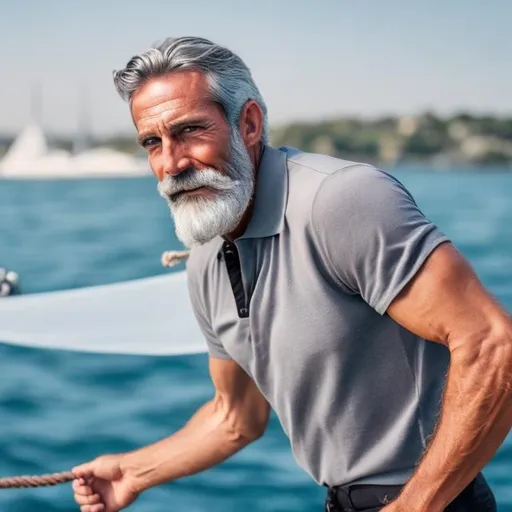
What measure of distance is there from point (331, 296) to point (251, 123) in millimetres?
324

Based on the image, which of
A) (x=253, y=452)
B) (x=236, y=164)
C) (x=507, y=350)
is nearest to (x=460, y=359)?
(x=507, y=350)

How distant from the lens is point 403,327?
1.70 m

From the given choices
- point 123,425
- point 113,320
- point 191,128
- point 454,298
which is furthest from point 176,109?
point 123,425

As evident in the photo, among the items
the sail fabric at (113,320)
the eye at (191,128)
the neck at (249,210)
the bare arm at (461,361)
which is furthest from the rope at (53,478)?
the sail fabric at (113,320)

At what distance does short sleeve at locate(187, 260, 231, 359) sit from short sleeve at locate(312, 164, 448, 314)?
0.37 m

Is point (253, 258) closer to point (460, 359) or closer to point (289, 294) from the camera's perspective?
point (289, 294)

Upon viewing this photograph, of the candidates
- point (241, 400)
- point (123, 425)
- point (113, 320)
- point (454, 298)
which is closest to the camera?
point (454, 298)

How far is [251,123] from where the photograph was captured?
1.78 metres

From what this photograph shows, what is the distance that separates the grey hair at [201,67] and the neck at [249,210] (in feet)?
0.25

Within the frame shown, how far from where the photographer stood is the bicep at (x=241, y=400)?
205cm

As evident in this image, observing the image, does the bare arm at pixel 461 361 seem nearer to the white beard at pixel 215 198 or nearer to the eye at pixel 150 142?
the white beard at pixel 215 198

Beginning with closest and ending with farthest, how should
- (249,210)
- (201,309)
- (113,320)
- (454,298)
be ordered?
(454,298) < (249,210) < (201,309) < (113,320)

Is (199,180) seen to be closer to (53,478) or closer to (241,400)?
(241,400)

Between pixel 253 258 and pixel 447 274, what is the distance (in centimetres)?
36
